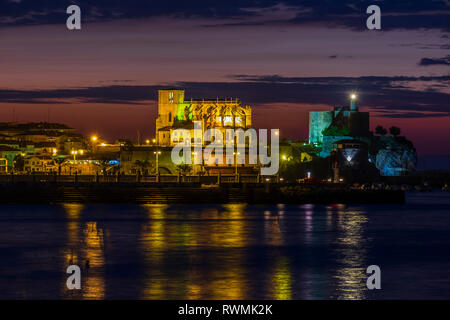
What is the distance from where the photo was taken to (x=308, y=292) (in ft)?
97.1

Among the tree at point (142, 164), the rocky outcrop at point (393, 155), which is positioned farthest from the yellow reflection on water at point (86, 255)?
the rocky outcrop at point (393, 155)

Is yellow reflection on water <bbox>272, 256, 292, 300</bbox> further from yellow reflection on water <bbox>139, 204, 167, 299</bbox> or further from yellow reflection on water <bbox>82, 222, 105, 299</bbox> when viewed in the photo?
yellow reflection on water <bbox>82, 222, 105, 299</bbox>

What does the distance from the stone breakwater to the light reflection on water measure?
48.9 feet

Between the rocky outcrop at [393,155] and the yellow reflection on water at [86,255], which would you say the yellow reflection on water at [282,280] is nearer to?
the yellow reflection on water at [86,255]

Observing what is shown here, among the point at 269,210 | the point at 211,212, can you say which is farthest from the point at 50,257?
the point at 269,210

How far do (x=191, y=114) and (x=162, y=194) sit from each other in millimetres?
85078

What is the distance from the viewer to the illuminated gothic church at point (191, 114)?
168 meters

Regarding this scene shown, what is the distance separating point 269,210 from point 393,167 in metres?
118

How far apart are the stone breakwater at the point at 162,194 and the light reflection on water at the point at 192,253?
48.9ft

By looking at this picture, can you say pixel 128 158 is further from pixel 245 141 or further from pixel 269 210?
pixel 269 210

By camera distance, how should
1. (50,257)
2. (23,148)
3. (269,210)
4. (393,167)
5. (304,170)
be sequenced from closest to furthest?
(50,257) < (269,210) < (304,170) < (23,148) < (393,167)

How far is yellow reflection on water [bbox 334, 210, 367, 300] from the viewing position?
30.0m

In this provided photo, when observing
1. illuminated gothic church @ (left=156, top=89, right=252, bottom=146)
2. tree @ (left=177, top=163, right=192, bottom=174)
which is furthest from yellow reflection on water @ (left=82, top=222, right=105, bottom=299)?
illuminated gothic church @ (left=156, top=89, right=252, bottom=146)

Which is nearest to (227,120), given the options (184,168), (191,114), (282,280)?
(191,114)
